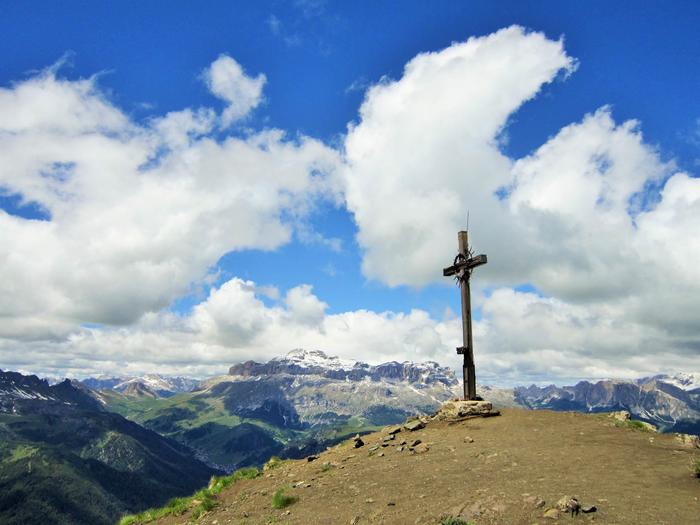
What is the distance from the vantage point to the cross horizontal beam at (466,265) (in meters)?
34.3

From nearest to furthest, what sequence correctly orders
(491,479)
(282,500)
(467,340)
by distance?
(491,479) → (282,500) → (467,340)

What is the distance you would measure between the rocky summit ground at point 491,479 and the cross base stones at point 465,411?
1.24m

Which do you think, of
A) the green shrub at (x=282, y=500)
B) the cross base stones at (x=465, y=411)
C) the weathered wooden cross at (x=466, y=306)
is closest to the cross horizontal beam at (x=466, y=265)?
the weathered wooden cross at (x=466, y=306)

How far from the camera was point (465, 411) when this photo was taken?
1227 inches

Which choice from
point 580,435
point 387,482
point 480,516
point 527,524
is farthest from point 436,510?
point 580,435

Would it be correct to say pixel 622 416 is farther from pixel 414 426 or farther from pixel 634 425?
pixel 414 426

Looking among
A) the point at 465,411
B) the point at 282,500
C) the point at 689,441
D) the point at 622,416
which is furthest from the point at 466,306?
the point at 282,500

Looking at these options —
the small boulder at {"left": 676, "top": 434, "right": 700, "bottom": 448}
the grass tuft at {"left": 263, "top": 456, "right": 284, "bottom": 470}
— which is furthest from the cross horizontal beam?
the grass tuft at {"left": 263, "top": 456, "right": 284, "bottom": 470}

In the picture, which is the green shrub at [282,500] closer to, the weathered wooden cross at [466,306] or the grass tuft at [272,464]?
the grass tuft at [272,464]

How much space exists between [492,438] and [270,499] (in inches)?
460

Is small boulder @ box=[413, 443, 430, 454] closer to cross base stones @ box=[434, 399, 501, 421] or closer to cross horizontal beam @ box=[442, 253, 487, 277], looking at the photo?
cross base stones @ box=[434, 399, 501, 421]

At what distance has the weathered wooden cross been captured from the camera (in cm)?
3466

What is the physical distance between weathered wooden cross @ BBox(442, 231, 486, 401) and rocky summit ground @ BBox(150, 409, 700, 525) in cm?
525

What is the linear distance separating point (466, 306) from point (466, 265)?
291 centimetres
